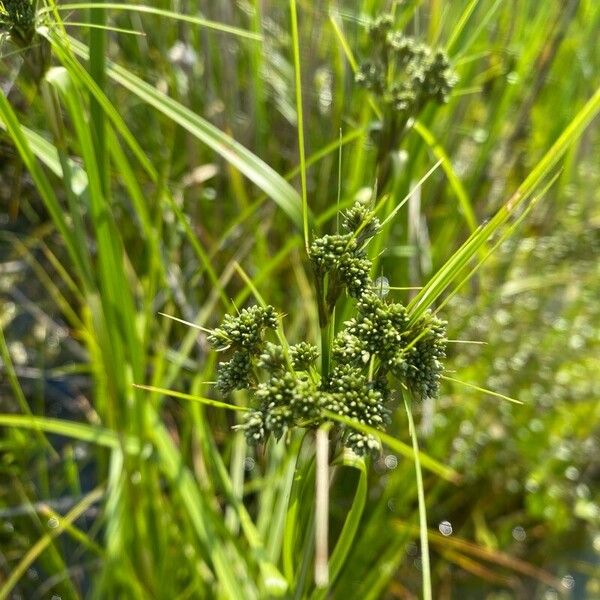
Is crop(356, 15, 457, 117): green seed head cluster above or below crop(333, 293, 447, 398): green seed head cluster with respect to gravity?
above

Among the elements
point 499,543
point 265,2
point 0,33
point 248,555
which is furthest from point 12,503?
point 265,2

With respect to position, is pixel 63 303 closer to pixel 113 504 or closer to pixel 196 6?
pixel 113 504

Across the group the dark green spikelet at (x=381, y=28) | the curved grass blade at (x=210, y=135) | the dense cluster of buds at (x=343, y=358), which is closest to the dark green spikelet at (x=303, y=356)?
the dense cluster of buds at (x=343, y=358)

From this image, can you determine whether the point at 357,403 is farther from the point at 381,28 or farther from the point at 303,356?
the point at 381,28

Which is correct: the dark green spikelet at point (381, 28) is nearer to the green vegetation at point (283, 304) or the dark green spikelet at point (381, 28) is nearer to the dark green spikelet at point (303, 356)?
the green vegetation at point (283, 304)

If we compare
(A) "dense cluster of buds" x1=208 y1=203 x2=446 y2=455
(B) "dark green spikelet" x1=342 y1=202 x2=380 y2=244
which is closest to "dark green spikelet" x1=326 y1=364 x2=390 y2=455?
(A) "dense cluster of buds" x1=208 y1=203 x2=446 y2=455

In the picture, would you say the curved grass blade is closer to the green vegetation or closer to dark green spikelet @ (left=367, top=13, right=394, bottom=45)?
the green vegetation
